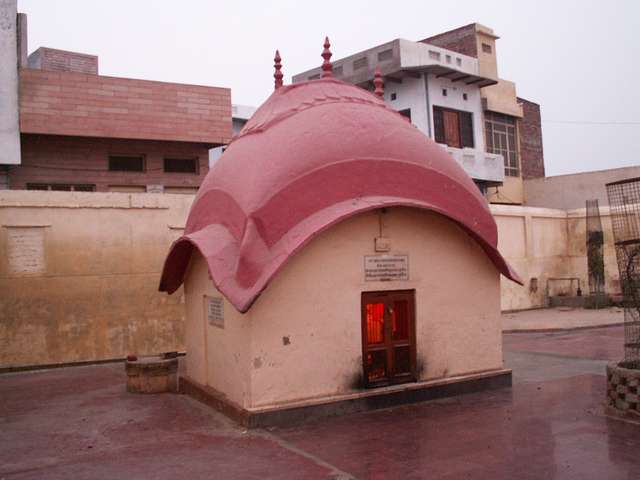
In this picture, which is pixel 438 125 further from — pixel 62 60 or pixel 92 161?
pixel 62 60

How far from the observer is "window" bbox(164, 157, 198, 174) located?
1886 centimetres

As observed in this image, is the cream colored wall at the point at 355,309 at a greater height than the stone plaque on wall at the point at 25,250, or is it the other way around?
the stone plaque on wall at the point at 25,250

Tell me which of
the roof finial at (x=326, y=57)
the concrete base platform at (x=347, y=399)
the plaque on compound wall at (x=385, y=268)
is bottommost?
the concrete base platform at (x=347, y=399)

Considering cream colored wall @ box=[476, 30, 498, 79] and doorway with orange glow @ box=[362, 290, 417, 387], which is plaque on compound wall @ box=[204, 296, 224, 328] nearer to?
doorway with orange glow @ box=[362, 290, 417, 387]

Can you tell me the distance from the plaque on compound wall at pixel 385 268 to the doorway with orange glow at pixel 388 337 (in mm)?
210

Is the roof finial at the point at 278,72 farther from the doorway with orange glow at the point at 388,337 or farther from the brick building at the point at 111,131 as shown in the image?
the brick building at the point at 111,131

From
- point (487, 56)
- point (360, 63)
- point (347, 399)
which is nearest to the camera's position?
point (347, 399)

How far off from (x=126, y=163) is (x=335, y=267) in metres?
11.8

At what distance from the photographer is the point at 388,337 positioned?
28.8ft

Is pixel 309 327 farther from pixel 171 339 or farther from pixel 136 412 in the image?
pixel 171 339

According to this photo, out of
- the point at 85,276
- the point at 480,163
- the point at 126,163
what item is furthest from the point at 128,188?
the point at 480,163

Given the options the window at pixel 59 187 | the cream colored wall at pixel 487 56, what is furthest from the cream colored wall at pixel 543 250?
the window at pixel 59 187

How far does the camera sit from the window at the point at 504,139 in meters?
27.1

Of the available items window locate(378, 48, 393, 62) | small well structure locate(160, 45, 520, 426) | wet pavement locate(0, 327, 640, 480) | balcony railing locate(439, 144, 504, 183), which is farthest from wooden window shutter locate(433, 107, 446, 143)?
wet pavement locate(0, 327, 640, 480)
